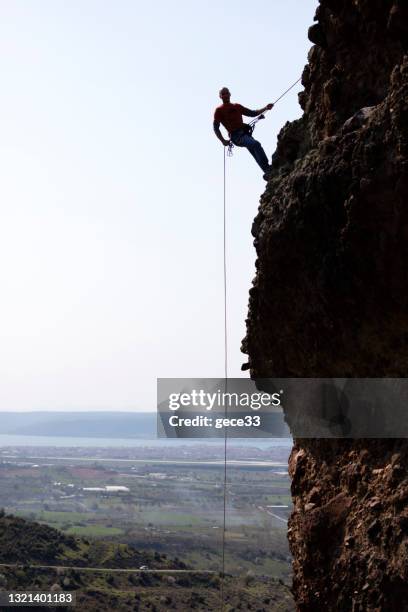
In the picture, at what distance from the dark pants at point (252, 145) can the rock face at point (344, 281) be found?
2.27 ft

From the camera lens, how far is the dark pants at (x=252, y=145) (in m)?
12.7

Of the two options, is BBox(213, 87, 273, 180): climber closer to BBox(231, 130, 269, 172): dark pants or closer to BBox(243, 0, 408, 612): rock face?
BBox(231, 130, 269, 172): dark pants

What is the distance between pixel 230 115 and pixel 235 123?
151 millimetres

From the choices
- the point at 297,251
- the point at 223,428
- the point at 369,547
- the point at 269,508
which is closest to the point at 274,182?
the point at 297,251

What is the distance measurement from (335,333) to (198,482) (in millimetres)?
177539

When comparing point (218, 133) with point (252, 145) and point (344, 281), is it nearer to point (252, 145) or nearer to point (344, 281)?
point (252, 145)

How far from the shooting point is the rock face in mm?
9086

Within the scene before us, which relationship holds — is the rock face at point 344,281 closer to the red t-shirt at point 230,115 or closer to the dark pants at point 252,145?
the dark pants at point 252,145

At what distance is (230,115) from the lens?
43.2 feet

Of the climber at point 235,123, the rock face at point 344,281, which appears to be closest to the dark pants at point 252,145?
the climber at point 235,123

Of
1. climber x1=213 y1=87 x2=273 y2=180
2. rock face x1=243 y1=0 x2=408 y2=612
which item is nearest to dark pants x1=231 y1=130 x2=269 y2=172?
climber x1=213 y1=87 x2=273 y2=180

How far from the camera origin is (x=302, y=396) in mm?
11328

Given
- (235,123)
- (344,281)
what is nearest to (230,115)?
(235,123)

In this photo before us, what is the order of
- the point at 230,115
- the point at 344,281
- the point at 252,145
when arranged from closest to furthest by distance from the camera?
1. the point at 344,281
2. the point at 252,145
3. the point at 230,115
